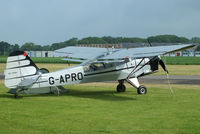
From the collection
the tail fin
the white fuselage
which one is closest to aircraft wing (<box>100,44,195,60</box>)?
the white fuselage

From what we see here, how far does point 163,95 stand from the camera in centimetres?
1547

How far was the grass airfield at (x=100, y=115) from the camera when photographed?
8.61 meters

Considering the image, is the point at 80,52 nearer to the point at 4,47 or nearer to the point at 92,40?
the point at 4,47

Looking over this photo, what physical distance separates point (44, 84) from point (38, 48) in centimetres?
15409

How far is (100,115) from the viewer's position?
10.6 metres

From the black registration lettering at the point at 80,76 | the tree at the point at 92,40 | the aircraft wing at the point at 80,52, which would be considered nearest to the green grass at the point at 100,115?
the black registration lettering at the point at 80,76

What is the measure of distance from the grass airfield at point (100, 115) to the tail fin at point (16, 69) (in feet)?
2.72

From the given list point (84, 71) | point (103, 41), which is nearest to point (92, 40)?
point (103, 41)

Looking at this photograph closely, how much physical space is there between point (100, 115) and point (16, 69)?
5.18 metres

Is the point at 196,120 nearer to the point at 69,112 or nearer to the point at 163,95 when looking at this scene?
the point at 69,112

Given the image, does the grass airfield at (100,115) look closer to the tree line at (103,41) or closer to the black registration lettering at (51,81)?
the black registration lettering at (51,81)

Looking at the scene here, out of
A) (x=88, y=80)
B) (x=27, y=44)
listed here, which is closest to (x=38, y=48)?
(x=27, y=44)

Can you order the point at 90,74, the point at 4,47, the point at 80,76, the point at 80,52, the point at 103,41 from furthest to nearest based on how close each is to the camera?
the point at 103,41 → the point at 4,47 → the point at 80,52 → the point at 90,74 → the point at 80,76

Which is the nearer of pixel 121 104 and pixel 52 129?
pixel 52 129
